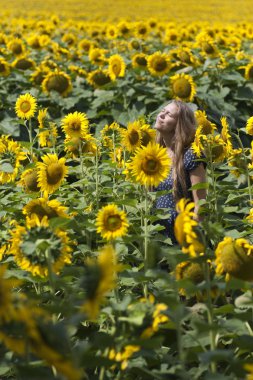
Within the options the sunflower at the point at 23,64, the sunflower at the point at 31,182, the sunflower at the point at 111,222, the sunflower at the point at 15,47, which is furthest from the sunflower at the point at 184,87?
the sunflower at the point at 111,222

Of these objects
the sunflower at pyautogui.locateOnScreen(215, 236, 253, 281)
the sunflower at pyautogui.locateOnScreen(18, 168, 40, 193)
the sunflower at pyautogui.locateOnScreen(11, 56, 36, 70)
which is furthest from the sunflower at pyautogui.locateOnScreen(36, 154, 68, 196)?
the sunflower at pyautogui.locateOnScreen(11, 56, 36, 70)

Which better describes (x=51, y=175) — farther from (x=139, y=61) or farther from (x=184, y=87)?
(x=139, y=61)

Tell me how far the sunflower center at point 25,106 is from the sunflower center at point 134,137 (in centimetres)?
88

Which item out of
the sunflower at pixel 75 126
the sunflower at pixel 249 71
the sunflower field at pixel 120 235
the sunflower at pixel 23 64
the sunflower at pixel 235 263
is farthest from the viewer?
the sunflower at pixel 23 64

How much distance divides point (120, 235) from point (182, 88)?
2506 millimetres

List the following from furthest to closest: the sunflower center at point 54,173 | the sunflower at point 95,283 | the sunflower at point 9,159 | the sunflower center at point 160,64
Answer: the sunflower center at point 160,64, the sunflower at point 9,159, the sunflower center at point 54,173, the sunflower at point 95,283

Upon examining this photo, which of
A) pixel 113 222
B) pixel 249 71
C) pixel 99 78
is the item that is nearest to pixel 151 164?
pixel 113 222

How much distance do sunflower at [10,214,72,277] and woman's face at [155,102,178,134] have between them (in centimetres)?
152

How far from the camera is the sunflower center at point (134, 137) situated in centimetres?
300

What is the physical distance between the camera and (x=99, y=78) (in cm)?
554

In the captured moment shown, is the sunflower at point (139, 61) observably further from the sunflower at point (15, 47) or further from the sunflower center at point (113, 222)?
the sunflower center at point (113, 222)

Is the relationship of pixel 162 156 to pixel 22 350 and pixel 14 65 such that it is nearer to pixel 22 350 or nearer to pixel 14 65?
pixel 22 350

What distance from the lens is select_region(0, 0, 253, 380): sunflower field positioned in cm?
156

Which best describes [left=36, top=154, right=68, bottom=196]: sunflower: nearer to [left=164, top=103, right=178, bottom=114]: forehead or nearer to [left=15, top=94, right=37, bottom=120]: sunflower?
[left=164, top=103, right=178, bottom=114]: forehead
